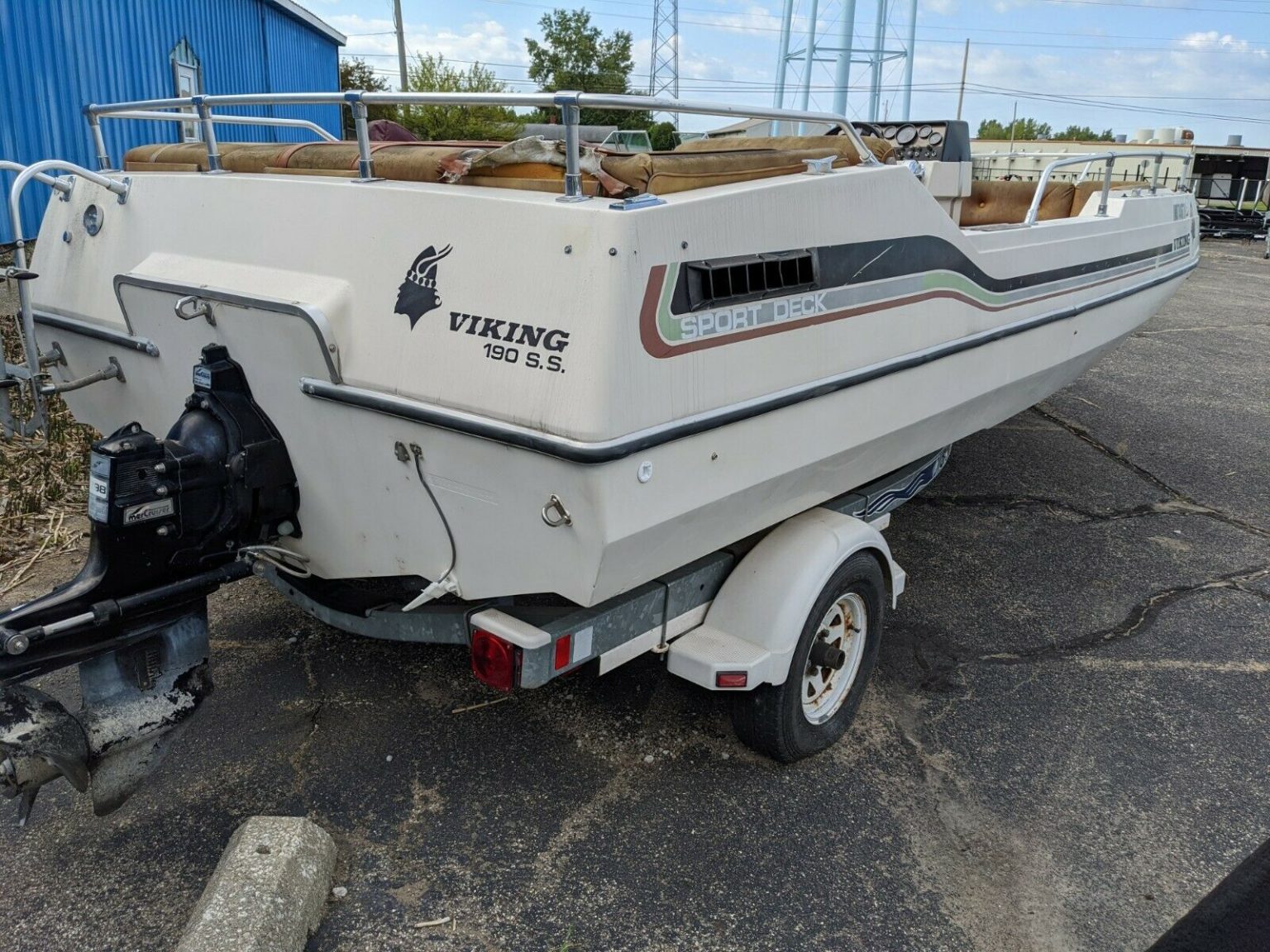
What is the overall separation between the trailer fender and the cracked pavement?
0.49 metres

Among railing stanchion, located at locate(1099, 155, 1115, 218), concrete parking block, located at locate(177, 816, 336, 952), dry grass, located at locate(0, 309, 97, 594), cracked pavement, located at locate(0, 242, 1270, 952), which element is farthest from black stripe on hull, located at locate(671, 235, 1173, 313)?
dry grass, located at locate(0, 309, 97, 594)

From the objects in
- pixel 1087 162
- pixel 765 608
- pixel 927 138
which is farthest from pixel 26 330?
pixel 1087 162

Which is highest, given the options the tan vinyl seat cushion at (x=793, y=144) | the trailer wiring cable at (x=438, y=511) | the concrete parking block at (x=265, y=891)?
the tan vinyl seat cushion at (x=793, y=144)

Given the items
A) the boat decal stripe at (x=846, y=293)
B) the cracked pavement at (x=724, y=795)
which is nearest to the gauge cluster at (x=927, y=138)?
the boat decal stripe at (x=846, y=293)

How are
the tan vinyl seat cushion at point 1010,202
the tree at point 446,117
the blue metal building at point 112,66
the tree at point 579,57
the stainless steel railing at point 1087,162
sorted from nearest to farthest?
1. the stainless steel railing at point 1087,162
2. the tan vinyl seat cushion at point 1010,202
3. the blue metal building at point 112,66
4. the tree at point 446,117
5. the tree at point 579,57

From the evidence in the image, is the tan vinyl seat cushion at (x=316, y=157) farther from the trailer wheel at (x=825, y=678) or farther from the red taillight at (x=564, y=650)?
the trailer wheel at (x=825, y=678)

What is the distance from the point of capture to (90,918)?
8.31 feet

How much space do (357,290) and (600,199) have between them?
2.32 feet

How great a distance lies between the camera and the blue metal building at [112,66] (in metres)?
7.68

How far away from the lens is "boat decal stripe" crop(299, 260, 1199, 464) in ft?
7.27

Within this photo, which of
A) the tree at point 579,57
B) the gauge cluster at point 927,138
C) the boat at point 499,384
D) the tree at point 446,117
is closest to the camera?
the boat at point 499,384

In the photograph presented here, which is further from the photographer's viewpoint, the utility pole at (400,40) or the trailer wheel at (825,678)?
the utility pole at (400,40)

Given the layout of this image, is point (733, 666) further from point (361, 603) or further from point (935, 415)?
point (935, 415)

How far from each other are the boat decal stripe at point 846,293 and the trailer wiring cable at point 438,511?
66 cm
